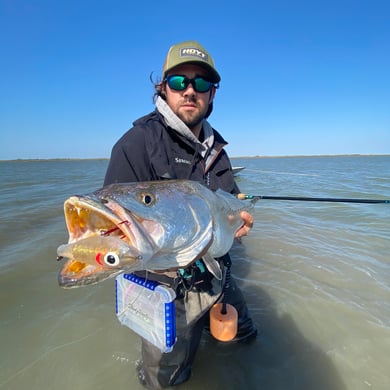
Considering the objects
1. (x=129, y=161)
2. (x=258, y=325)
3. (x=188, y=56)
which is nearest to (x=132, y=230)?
(x=129, y=161)

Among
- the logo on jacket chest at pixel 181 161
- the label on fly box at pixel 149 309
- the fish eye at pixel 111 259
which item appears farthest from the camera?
the logo on jacket chest at pixel 181 161

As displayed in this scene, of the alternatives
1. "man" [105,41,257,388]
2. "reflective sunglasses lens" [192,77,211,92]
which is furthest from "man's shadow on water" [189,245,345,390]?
"reflective sunglasses lens" [192,77,211,92]

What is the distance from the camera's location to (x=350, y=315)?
12.0 feet

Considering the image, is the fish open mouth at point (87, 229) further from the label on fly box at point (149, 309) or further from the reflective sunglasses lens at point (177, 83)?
the reflective sunglasses lens at point (177, 83)

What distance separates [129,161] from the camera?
233 cm

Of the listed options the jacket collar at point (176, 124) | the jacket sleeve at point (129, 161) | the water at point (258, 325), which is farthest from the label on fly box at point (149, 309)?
the jacket collar at point (176, 124)

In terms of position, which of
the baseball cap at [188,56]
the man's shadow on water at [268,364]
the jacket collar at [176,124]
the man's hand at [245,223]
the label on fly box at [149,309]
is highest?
the baseball cap at [188,56]

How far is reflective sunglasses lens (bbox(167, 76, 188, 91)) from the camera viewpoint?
2.78m

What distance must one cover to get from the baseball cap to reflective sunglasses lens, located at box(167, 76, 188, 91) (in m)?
0.10

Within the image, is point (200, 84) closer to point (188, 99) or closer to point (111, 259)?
point (188, 99)

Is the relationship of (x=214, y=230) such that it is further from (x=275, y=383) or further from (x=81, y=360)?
(x=81, y=360)

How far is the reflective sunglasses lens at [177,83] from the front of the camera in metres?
2.78

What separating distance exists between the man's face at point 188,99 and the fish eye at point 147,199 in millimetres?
1571

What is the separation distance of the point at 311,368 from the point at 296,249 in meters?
3.42
